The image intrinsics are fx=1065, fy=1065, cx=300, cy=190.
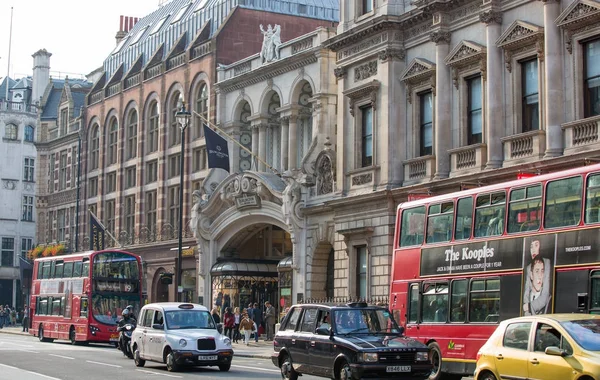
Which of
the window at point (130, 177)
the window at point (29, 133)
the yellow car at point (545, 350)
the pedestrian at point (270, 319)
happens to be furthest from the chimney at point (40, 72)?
the yellow car at point (545, 350)

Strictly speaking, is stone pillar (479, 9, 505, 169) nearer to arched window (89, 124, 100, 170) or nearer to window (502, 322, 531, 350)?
window (502, 322, 531, 350)

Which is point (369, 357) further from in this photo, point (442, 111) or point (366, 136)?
point (366, 136)

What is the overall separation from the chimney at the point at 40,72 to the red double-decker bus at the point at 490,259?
7505cm

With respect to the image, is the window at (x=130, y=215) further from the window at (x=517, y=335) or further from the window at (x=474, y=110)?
the window at (x=517, y=335)

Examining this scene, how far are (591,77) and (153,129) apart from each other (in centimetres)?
3672

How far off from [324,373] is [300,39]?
2748 centimetres

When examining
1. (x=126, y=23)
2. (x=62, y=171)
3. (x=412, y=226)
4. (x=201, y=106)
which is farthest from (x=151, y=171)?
(x=412, y=226)

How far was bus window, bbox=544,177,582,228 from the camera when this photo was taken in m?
19.9

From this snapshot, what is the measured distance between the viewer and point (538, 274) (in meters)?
20.7

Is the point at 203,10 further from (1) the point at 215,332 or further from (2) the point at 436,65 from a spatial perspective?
(1) the point at 215,332

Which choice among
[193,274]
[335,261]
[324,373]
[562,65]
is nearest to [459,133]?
[562,65]

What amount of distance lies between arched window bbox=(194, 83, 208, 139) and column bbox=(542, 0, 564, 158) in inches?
1089

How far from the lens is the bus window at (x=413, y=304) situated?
999 inches

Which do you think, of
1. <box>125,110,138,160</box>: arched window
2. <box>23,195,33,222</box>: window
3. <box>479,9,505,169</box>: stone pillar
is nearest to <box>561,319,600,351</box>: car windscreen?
<box>479,9,505,169</box>: stone pillar
